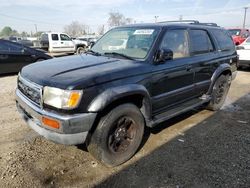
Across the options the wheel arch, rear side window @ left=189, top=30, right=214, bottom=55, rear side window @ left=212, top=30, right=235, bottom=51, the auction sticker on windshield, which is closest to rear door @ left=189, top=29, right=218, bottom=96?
rear side window @ left=189, top=30, right=214, bottom=55

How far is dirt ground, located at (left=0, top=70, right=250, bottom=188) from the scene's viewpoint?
2953 mm

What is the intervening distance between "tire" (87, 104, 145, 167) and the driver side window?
1.22 metres

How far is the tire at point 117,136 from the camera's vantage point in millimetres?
2969

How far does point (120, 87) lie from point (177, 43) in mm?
1635

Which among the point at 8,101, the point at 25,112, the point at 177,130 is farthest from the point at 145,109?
the point at 8,101

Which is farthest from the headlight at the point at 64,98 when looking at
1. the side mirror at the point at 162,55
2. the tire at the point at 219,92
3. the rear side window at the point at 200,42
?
the tire at the point at 219,92

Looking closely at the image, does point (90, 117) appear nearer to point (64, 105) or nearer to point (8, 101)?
point (64, 105)

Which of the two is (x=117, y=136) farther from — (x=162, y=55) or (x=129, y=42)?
(x=129, y=42)

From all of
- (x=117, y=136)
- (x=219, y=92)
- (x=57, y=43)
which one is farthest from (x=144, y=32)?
(x=57, y=43)

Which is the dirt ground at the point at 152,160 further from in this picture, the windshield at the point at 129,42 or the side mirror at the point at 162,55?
the windshield at the point at 129,42

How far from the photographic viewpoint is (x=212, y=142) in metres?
3.97

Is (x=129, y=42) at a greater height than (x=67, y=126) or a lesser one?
greater

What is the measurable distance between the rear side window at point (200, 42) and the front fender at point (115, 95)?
5.13ft

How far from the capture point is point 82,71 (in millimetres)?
3012
